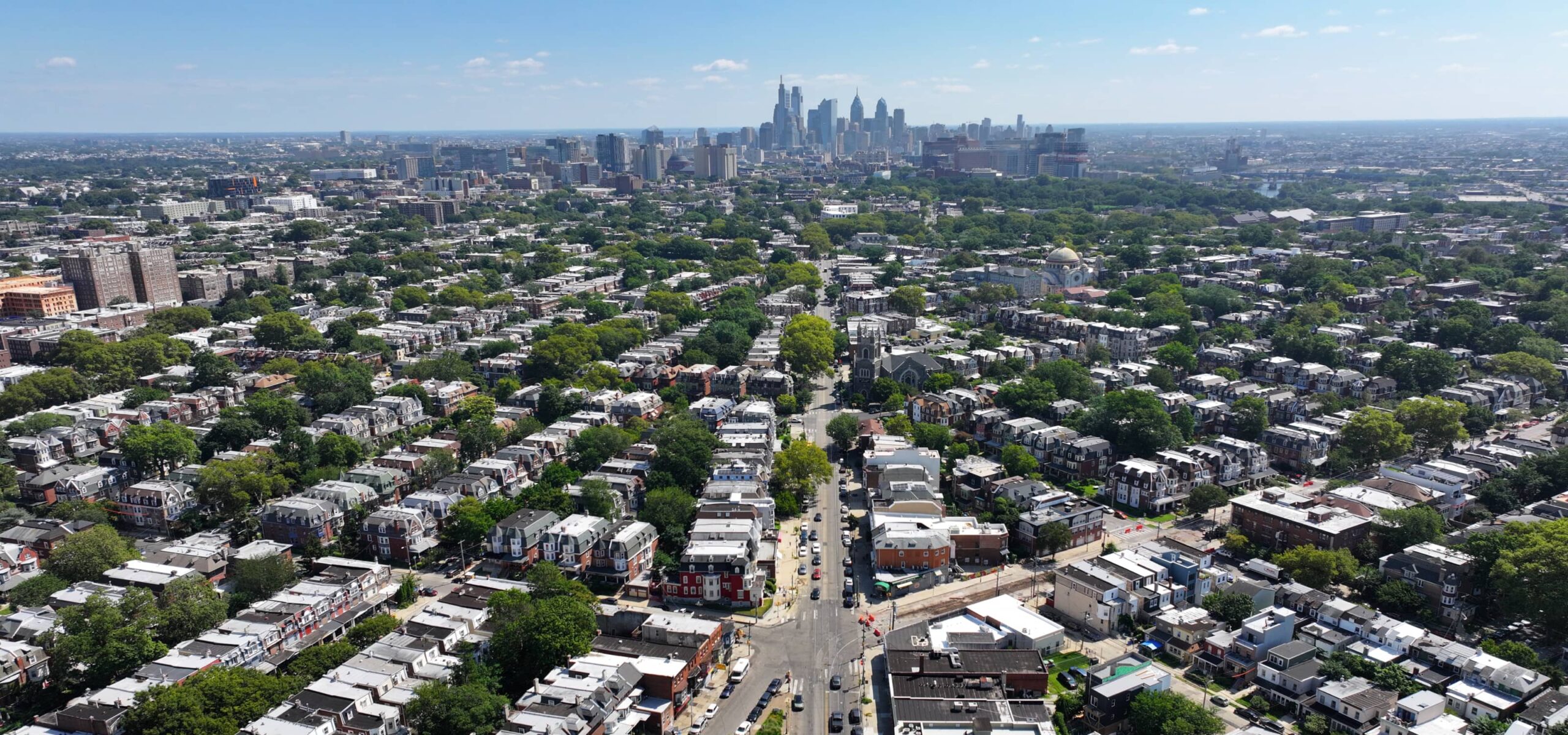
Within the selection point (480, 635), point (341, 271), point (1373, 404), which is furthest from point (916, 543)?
point (341, 271)

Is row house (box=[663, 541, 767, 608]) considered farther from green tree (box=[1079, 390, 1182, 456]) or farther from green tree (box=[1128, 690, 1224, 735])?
green tree (box=[1079, 390, 1182, 456])

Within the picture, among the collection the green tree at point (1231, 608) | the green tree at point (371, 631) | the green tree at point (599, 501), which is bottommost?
the green tree at point (1231, 608)

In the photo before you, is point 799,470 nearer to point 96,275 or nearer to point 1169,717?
point 1169,717

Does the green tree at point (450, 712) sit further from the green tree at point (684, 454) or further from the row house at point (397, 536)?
the green tree at point (684, 454)

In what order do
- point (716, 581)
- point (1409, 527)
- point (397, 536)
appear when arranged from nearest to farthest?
point (716, 581) → point (1409, 527) → point (397, 536)

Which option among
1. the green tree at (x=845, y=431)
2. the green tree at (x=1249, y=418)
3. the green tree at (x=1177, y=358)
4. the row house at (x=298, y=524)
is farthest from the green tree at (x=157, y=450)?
the green tree at (x=1177, y=358)

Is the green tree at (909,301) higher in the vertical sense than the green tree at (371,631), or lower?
higher

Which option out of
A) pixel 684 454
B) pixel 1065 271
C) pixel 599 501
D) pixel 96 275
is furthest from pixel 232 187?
pixel 599 501
